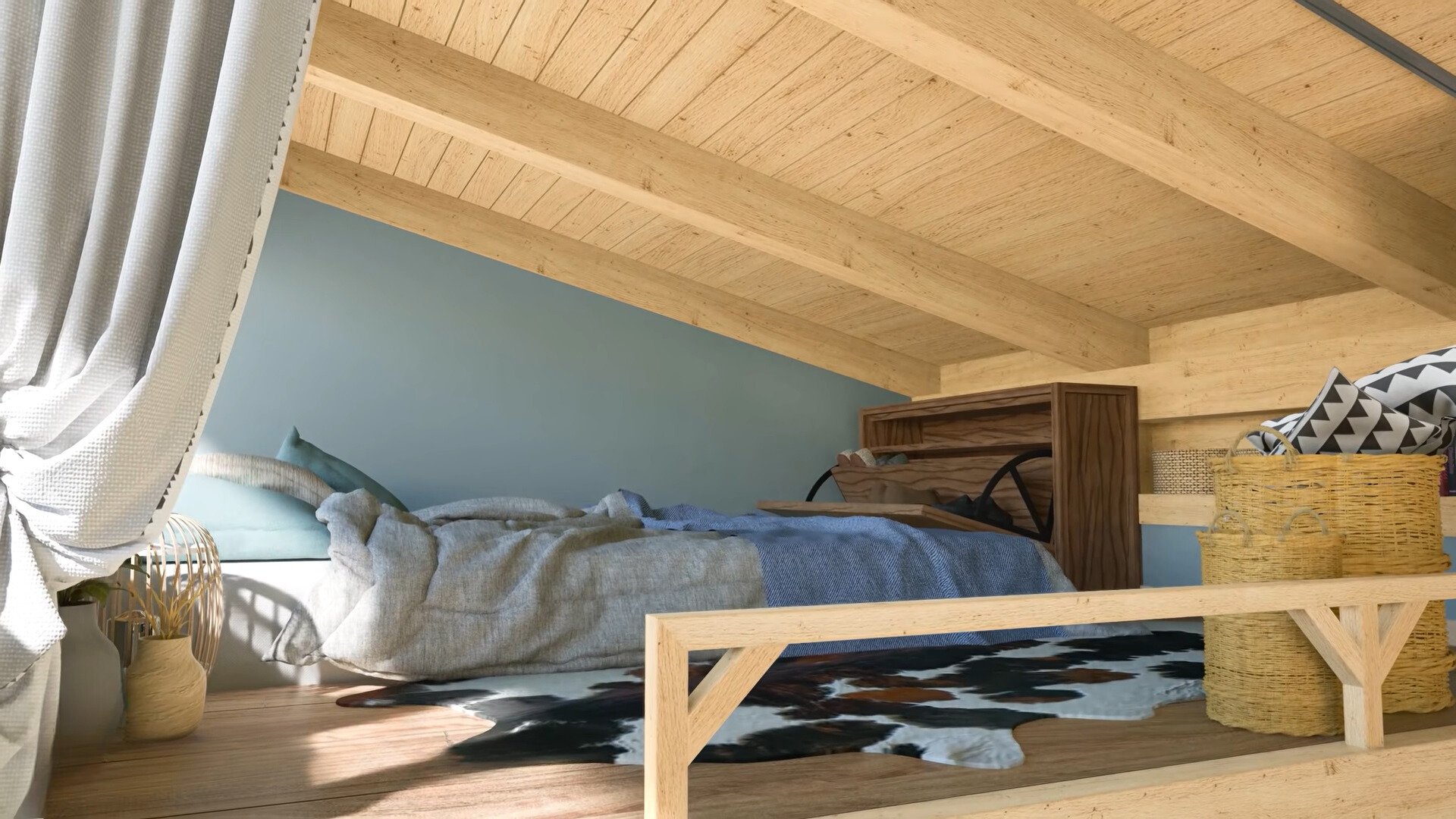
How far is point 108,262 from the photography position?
134cm

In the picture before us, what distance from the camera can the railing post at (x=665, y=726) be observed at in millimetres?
1329

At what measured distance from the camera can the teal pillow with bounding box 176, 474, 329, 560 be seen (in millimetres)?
2615

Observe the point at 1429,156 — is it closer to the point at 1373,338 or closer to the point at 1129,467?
the point at 1373,338

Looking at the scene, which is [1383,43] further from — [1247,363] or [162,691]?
[162,691]

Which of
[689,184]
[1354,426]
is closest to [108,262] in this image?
[1354,426]

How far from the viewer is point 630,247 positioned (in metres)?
5.21

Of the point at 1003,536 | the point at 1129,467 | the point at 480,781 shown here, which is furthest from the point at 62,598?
the point at 1129,467

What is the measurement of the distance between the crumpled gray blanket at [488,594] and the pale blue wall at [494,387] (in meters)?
A: 2.34

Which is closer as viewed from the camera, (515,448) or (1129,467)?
(1129,467)

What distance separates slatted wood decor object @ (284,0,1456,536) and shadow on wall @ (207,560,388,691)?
1.63m

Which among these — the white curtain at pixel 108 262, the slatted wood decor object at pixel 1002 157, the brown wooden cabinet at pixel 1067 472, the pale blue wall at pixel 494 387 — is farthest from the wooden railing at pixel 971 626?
the pale blue wall at pixel 494 387

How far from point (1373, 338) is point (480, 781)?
3153 millimetres

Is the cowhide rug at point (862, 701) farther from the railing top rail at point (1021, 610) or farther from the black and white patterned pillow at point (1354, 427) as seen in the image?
the black and white patterned pillow at point (1354, 427)

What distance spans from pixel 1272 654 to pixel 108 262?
2.11m
